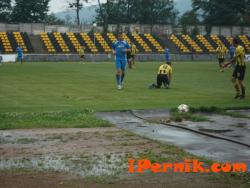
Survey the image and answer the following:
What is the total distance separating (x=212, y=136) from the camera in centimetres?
1066

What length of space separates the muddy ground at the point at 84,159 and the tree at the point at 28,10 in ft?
241

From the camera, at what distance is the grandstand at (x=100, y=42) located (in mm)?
64250

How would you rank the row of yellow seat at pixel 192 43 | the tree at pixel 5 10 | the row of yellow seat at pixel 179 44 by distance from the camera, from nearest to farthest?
the row of yellow seat at pixel 179 44
the row of yellow seat at pixel 192 43
the tree at pixel 5 10

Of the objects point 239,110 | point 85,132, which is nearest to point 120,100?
point 239,110

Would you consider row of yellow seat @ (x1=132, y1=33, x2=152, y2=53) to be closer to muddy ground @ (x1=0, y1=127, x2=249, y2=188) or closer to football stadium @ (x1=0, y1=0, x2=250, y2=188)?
football stadium @ (x1=0, y1=0, x2=250, y2=188)

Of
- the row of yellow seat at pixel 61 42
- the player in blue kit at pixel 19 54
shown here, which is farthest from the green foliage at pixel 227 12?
the player in blue kit at pixel 19 54

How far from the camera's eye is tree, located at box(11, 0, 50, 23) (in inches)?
3246

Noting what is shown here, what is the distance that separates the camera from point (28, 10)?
83062mm

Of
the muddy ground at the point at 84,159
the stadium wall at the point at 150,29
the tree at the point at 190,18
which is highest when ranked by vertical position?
the tree at the point at 190,18

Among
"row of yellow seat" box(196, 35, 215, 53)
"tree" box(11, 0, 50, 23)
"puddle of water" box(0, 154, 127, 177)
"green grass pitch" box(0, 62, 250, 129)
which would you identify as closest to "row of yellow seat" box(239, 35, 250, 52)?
"row of yellow seat" box(196, 35, 215, 53)

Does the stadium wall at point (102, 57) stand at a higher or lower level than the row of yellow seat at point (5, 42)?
lower

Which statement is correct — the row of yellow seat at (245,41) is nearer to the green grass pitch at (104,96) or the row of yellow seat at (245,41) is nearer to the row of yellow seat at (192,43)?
the row of yellow seat at (192,43)

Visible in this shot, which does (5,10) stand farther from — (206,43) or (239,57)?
(239,57)

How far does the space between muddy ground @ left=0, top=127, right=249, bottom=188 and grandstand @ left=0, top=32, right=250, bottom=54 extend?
51.8 m
